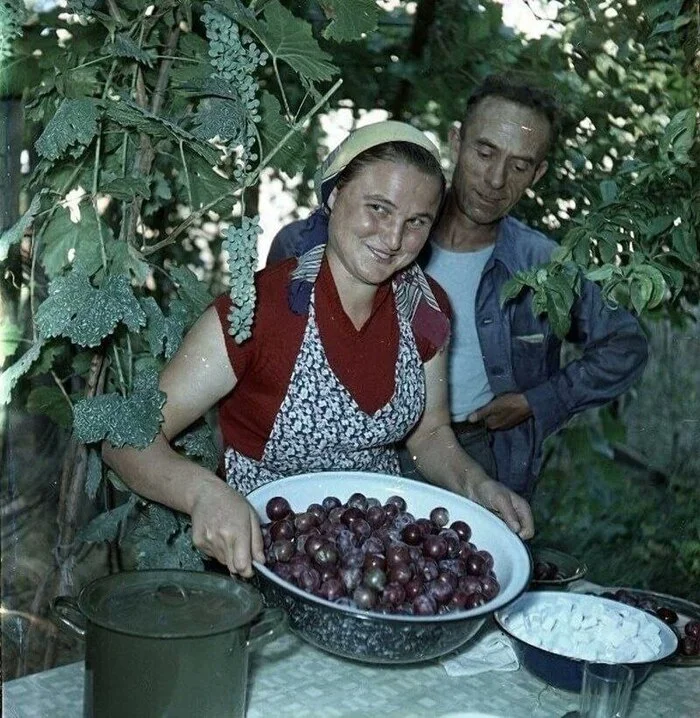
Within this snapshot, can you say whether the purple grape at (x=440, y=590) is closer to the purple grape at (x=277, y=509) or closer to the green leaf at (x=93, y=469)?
the purple grape at (x=277, y=509)

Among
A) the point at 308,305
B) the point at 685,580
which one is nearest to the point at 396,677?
the point at 308,305

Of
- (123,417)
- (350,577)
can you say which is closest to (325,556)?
(350,577)

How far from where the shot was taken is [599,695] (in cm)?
137

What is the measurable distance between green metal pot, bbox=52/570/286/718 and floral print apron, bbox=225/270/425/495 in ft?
1.51

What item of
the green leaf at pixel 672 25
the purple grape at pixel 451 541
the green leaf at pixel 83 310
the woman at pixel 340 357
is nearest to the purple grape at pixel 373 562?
the purple grape at pixel 451 541

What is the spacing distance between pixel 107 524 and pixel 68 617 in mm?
492

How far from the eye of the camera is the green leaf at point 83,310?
1572mm

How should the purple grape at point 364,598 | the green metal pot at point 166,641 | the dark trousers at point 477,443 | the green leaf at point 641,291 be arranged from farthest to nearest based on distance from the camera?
1. the dark trousers at point 477,443
2. the green leaf at point 641,291
3. the purple grape at point 364,598
4. the green metal pot at point 166,641

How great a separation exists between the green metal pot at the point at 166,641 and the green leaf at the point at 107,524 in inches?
18.5

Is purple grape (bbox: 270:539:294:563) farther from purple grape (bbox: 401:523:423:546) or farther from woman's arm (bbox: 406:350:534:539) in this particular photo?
woman's arm (bbox: 406:350:534:539)

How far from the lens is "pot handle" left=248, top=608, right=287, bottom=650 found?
130 cm

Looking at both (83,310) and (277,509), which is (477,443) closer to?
(277,509)

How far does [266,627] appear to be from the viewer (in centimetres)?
131

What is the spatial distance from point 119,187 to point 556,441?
95cm
